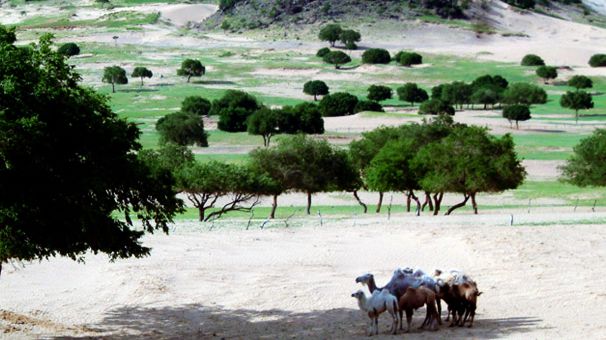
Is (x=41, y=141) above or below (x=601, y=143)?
above

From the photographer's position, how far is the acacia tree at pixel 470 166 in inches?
2176

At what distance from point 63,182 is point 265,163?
38.0 meters

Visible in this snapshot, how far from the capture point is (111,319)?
27.4 m

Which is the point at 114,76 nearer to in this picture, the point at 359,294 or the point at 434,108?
the point at 434,108

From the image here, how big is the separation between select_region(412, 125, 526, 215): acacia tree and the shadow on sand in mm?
28795

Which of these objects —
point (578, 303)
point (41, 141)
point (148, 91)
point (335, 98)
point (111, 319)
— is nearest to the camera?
point (41, 141)

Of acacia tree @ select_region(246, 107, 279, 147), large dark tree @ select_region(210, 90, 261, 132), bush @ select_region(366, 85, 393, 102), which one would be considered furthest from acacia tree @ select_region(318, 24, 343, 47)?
acacia tree @ select_region(246, 107, 279, 147)

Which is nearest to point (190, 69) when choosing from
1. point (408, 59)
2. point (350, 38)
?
point (408, 59)

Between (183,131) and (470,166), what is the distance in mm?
42037

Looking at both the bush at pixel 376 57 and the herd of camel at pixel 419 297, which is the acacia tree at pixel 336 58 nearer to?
the bush at pixel 376 57

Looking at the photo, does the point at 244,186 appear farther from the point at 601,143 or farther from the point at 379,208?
the point at 601,143

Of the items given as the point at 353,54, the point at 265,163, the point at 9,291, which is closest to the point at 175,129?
the point at 265,163

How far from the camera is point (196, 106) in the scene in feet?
394

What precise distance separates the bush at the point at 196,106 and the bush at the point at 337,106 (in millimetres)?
13272
